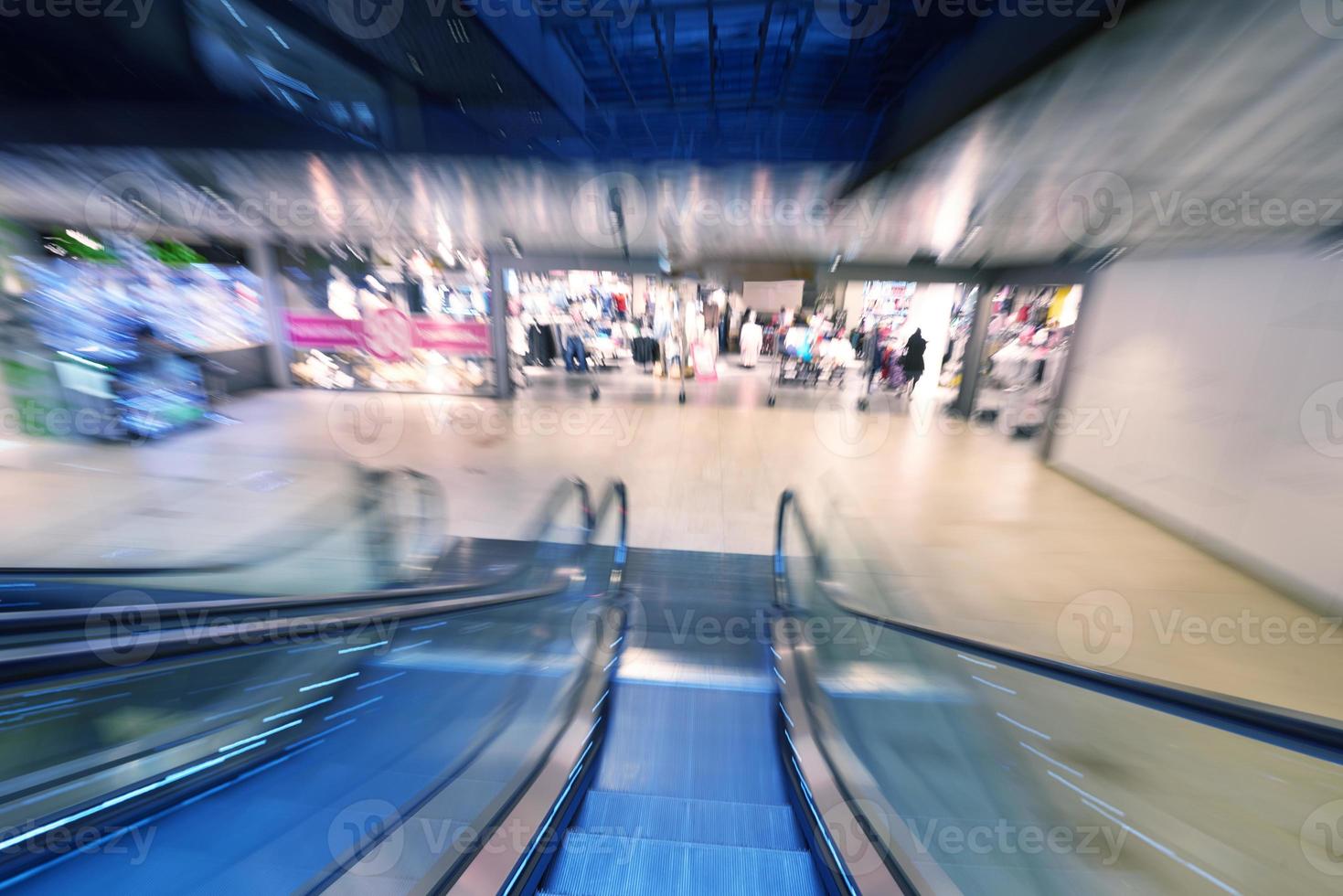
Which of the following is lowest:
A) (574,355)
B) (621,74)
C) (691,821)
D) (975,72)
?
(691,821)

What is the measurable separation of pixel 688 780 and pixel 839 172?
447 cm

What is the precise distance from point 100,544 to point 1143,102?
7.31 m

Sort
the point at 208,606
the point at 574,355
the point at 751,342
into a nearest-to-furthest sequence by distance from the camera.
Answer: the point at 208,606 < the point at 574,355 < the point at 751,342

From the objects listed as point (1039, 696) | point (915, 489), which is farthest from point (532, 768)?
point (915, 489)

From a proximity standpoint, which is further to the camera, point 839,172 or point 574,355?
point 574,355

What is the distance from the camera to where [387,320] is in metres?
8.57

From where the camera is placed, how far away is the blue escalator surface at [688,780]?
57.2 inches

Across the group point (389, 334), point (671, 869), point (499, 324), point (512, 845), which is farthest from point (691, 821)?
point (389, 334)

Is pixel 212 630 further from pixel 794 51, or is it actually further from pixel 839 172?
pixel 839 172

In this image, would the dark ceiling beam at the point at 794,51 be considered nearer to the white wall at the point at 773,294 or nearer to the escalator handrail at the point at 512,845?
the escalator handrail at the point at 512,845

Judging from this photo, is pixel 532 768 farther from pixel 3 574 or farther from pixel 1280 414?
pixel 1280 414

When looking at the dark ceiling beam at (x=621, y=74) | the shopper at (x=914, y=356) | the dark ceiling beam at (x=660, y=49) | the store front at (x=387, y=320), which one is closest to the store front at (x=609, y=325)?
the store front at (x=387, y=320)

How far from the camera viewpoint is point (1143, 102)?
2.34 meters

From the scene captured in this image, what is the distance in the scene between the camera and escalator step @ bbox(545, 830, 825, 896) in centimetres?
141
